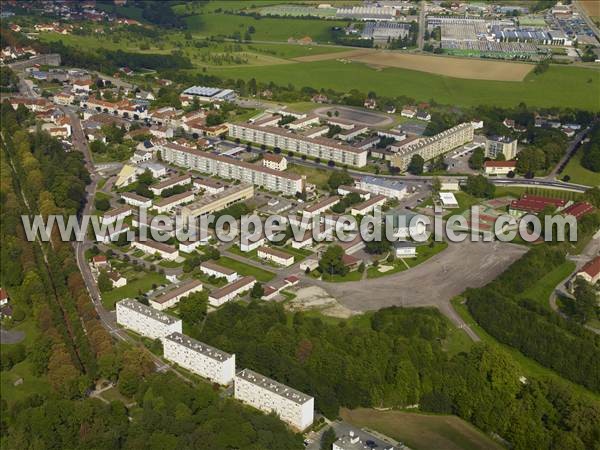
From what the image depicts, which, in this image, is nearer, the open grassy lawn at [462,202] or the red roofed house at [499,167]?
the open grassy lawn at [462,202]

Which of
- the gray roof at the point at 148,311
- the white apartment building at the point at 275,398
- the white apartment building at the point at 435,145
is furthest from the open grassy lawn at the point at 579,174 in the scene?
the white apartment building at the point at 275,398

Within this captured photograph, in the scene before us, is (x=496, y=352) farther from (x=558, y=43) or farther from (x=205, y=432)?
(x=558, y=43)

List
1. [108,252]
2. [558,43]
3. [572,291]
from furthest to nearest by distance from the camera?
[558,43] → [108,252] → [572,291]

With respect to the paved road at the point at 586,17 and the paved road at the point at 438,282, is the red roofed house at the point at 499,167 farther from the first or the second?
the paved road at the point at 586,17

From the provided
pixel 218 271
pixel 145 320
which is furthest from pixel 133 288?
pixel 145 320

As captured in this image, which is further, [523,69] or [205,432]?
[523,69]

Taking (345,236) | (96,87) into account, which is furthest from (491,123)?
(96,87)
